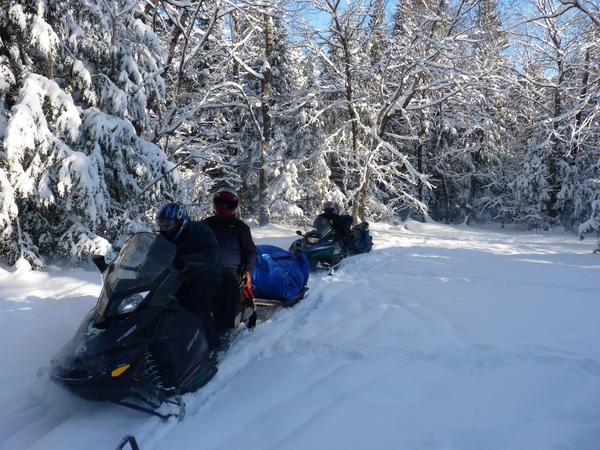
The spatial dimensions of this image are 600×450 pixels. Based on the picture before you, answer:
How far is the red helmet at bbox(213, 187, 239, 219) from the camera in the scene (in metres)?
4.89

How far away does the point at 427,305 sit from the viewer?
221 inches

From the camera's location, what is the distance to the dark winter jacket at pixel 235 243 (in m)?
4.80

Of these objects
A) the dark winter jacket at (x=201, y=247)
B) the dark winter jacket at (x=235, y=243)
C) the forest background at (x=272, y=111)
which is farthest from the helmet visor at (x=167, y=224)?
the forest background at (x=272, y=111)

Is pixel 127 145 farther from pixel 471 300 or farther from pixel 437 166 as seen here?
pixel 437 166

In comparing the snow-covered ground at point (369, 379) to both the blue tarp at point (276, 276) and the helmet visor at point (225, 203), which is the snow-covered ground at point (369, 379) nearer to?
the blue tarp at point (276, 276)

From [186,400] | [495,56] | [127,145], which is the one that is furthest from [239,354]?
[495,56]

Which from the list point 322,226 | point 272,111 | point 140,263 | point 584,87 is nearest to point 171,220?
point 140,263

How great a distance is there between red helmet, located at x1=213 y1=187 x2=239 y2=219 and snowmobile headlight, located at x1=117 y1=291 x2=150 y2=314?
70.0 inches

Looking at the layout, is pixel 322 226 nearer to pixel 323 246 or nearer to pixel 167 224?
pixel 323 246

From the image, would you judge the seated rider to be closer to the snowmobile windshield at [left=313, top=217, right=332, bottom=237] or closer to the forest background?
the snowmobile windshield at [left=313, top=217, right=332, bottom=237]

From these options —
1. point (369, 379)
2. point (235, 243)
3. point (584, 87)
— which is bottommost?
point (369, 379)

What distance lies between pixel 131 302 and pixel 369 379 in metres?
1.89

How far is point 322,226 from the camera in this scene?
362 inches

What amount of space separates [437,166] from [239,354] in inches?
949
